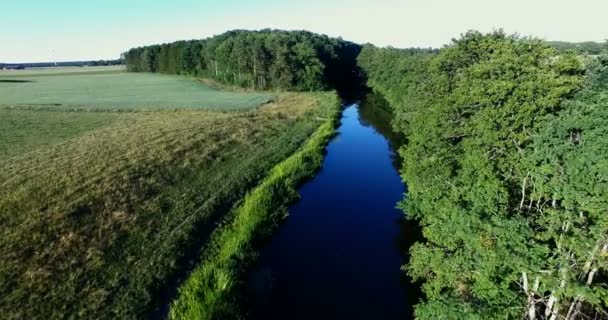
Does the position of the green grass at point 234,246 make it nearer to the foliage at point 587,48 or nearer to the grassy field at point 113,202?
the grassy field at point 113,202

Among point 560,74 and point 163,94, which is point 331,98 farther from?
point 560,74

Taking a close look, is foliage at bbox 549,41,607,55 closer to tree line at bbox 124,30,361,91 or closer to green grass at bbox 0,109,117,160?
green grass at bbox 0,109,117,160

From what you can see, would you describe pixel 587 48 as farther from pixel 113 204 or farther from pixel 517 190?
pixel 113 204

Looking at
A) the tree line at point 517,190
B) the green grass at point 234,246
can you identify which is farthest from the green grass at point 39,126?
the tree line at point 517,190

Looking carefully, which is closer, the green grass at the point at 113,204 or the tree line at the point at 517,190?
the tree line at the point at 517,190

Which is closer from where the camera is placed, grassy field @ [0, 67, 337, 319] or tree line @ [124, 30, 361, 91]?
grassy field @ [0, 67, 337, 319]

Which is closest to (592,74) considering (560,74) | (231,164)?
(560,74)

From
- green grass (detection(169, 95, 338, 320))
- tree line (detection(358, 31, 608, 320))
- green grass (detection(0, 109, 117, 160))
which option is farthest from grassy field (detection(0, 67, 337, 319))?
tree line (detection(358, 31, 608, 320))
